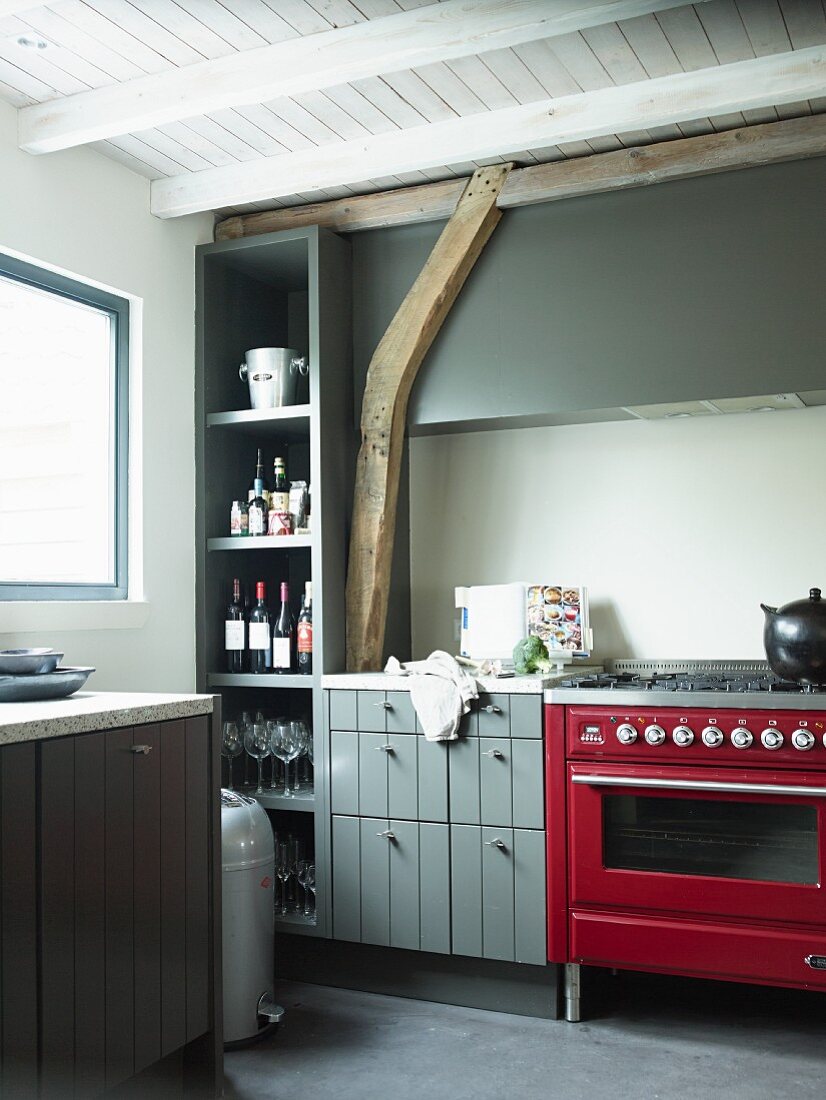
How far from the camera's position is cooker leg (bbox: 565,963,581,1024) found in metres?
2.99

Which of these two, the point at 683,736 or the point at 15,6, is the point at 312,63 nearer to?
the point at 15,6

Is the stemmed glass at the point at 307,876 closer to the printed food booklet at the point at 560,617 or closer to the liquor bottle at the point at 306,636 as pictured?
the liquor bottle at the point at 306,636

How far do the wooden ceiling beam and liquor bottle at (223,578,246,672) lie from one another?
1.24 meters

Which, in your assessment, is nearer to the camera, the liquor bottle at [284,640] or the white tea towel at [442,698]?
the white tea towel at [442,698]

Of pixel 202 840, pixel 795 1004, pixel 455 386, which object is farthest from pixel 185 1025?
pixel 455 386

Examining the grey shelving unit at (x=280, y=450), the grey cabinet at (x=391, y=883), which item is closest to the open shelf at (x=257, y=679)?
the grey shelving unit at (x=280, y=450)

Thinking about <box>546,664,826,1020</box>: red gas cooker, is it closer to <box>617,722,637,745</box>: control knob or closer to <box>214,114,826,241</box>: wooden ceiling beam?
<box>617,722,637,745</box>: control knob

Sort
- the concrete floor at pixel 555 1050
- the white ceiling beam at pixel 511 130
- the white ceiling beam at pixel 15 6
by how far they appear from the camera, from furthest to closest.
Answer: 1. the white ceiling beam at pixel 511 130
2. the concrete floor at pixel 555 1050
3. the white ceiling beam at pixel 15 6

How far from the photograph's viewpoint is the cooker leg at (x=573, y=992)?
9.80 feet

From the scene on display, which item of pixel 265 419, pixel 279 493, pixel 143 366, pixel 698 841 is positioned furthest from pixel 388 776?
pixel 143 366

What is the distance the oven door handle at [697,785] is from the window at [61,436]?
1544 mm

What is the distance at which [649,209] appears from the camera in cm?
328

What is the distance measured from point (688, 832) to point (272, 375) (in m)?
1.94

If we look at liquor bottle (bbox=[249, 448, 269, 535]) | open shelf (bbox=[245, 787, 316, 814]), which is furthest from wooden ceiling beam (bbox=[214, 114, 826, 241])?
open shelf (bbox=[245, 787, 316, 814])
